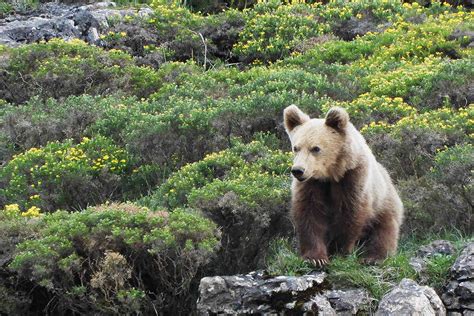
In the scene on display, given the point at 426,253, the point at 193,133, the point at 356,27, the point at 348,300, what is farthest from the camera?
the point at 356,27

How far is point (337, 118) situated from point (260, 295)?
1390 mm

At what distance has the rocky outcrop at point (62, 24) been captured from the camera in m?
16.2

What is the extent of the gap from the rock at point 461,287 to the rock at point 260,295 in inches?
35.7

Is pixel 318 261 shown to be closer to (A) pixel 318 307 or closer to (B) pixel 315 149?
(A) pixel 318 307

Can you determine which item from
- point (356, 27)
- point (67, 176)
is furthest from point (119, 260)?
point (356, 27)

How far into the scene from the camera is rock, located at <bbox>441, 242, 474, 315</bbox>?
685 centimetres

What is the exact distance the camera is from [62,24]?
16.4 m

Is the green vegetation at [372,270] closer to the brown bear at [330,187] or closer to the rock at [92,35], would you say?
the brown bear at [330,187]

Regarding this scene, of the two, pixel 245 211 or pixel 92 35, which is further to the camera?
pixel 92 35

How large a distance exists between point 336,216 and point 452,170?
237cm

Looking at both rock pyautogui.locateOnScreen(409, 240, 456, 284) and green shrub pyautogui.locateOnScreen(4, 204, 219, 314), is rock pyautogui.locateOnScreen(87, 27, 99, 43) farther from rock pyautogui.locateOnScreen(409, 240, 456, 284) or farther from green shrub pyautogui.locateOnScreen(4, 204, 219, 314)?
rock pyautogui.locateOnScreen(409, 240, 456, 284)

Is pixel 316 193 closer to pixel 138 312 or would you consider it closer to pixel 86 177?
pixel 138 312

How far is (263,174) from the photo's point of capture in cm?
955

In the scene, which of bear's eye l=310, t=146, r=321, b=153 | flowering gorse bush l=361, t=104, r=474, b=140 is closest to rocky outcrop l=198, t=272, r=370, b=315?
bear's eye l=310, t=146, r=321, b=153
